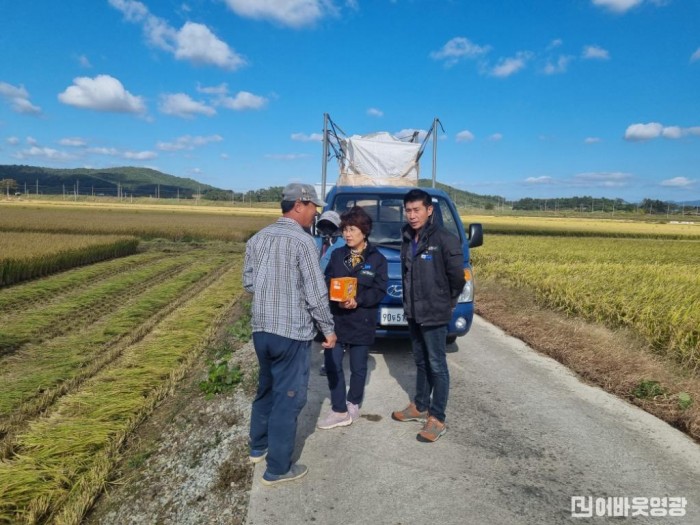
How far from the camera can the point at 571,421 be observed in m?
3.84

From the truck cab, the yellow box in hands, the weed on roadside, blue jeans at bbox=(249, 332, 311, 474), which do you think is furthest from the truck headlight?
blue jeans at bbox=(249, 332, 311, 474)

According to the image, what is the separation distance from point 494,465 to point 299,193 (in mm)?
2352

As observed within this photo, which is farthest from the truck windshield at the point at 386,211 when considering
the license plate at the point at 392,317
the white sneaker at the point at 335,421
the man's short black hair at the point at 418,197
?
the white sneaker at the point at 335,421

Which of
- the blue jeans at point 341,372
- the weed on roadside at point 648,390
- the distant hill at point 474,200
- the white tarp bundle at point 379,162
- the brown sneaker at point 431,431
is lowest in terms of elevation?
the brown sneaker at point 431,431

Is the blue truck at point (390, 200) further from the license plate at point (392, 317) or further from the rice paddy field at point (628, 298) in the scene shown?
the rice paddy field at point (628, 298)

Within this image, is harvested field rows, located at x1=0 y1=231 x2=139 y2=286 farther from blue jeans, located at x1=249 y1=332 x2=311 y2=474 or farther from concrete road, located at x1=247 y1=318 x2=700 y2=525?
blue jeans, located at x1=249 y1=332 x2=311 y2=474

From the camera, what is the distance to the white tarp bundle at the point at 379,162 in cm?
848

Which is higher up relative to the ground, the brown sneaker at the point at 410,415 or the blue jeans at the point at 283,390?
the blue jeans at the point at 283,390

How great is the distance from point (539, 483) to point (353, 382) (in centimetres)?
158

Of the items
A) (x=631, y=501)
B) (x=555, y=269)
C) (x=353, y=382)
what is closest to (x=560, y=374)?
(x=631, y=501)

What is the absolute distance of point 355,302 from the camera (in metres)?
3.48

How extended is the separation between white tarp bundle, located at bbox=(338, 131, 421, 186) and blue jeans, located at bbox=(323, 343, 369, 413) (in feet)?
17.1

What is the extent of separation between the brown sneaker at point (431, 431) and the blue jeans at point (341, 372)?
2.07 ft

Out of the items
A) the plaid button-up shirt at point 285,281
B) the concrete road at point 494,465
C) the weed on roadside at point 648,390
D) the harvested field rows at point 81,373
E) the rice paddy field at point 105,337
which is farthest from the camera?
the weed on roadside at point 648,390
